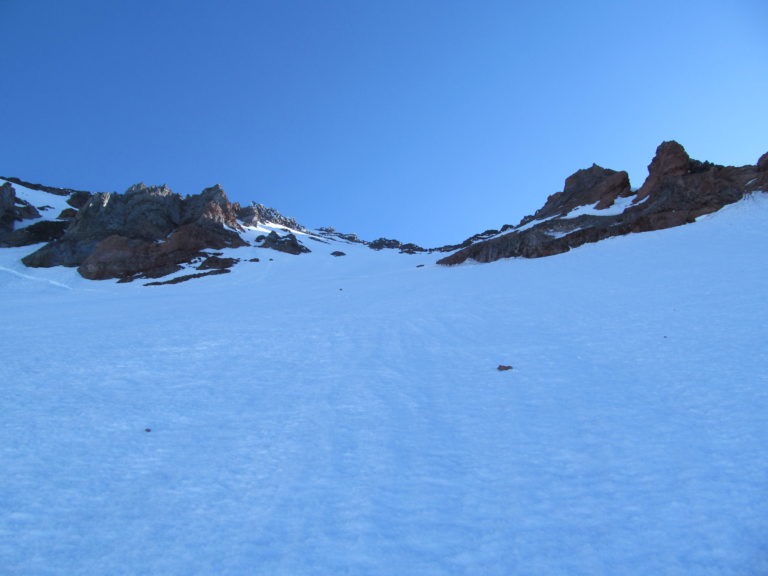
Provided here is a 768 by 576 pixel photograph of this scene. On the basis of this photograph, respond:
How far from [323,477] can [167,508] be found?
1.96m

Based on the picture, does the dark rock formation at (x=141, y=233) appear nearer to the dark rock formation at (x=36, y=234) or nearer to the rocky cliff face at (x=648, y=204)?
the dark rock formation at (x=36, y=234)

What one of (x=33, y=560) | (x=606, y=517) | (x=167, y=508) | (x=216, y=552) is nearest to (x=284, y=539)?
(x=216, y=552)

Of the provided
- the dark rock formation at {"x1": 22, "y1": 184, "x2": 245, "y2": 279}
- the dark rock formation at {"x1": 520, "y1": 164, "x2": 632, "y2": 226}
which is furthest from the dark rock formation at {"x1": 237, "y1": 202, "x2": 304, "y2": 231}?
the dark rock formation at {"x1": 520, "y1": 164, "x2": 632, "y2": 226}

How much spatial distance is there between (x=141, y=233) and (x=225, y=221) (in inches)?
485

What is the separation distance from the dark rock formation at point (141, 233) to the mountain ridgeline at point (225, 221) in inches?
4.0

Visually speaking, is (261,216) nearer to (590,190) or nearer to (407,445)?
(590,190)

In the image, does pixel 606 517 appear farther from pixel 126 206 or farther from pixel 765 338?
pixel 126 206

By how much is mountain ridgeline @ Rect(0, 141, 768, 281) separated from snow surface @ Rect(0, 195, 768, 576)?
15.6m

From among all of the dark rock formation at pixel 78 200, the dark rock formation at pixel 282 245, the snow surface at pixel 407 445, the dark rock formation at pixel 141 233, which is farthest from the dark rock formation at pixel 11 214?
the snow surface at pixel 407 445

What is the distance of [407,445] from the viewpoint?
20.6 feet

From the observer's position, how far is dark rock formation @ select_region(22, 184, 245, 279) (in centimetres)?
4081

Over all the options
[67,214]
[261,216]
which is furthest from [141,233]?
[261,216]

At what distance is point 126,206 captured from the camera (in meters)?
49.5

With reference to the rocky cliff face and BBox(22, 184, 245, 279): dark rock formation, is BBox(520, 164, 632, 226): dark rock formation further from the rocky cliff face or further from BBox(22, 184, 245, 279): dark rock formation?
BBox(22, 184, 245, 279): dark rock formation
